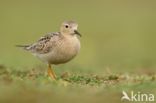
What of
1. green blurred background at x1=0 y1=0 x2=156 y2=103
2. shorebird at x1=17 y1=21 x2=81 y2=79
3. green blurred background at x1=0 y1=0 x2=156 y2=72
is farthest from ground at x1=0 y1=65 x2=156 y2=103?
green blurred background at x1=0 y1=0 x2=156 y2=72

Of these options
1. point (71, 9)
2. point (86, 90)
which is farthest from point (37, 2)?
point (86, 90)

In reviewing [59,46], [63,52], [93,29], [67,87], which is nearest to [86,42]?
[93,29]

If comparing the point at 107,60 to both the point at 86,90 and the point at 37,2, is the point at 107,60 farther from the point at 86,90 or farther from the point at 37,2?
the point at 37,2

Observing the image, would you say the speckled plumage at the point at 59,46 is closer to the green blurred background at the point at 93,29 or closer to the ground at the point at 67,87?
the ground at the point at 67,87

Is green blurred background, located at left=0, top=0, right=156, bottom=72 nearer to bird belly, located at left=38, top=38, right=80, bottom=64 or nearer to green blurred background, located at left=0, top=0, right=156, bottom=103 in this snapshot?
green blurred background, located at left=0, top=0, right=156, bottom=103

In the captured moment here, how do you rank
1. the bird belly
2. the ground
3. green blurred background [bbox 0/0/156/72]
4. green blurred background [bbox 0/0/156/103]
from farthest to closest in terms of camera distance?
green blurred background [bbox 0/0/156/72], the bird belly, green blurred background [bbox 0/0/156/103], the ground

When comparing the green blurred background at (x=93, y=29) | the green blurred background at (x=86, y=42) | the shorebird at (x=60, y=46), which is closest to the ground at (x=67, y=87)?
the green blurred background at (x=86, y=42)

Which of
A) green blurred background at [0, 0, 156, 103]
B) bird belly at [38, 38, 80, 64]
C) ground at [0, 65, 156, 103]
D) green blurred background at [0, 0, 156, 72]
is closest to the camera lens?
ground at [0, 65, 156, 103]
